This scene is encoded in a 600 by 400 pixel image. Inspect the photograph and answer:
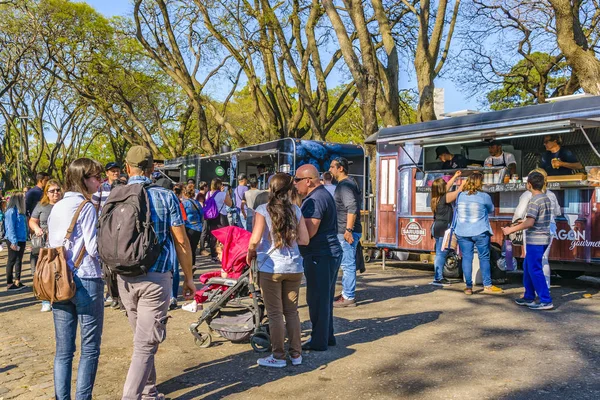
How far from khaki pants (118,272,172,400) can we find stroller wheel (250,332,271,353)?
183cm

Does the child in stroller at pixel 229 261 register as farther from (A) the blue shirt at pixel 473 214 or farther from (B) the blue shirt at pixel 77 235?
(A) the blue shirt at pixel 473 214

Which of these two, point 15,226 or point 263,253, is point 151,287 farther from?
point 15,226

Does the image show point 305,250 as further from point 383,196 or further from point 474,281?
point 383,196

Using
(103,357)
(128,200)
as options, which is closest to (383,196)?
(103,357)

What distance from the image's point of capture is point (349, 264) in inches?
311

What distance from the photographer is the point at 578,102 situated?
8992mm

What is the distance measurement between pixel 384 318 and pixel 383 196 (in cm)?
531

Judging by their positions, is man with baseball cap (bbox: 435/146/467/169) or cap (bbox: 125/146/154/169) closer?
cap (bbox: 125/146/154/169)

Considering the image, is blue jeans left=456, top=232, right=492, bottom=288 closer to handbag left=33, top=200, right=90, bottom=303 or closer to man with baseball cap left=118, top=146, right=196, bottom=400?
man with baseball cap left=118, top=146, right=196, bottom=400

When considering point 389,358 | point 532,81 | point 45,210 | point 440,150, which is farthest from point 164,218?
point 532,81

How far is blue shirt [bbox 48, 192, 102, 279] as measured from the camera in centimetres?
415

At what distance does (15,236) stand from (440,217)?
6.90m

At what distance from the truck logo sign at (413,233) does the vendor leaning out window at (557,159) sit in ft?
8.48

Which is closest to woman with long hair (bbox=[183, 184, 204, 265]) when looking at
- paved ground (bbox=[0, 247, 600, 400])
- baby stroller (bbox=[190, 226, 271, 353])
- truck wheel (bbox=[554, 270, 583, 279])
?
paved ground (bbox=[0, 247, 600, 400])
